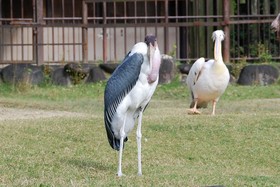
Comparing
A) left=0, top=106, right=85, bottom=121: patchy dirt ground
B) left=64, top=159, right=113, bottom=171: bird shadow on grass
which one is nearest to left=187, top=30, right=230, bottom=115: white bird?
left=0, top=106, right=85, bottom=121: patchy dirt ground

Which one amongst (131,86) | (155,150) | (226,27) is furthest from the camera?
(226,27)

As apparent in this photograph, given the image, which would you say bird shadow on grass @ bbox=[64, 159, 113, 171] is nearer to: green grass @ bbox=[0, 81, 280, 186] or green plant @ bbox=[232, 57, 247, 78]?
green grass @ bbox=[0, 81, 280, 186]

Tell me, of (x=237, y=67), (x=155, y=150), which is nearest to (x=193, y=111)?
(x=155, y=150)

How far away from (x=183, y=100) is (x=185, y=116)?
3812 millimetres

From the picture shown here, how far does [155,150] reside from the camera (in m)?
11.3

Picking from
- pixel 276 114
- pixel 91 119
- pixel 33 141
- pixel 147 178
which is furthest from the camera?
pixel 276 114

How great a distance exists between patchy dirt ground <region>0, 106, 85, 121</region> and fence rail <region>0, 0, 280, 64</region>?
4.73 meters

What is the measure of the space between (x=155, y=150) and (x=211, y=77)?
11.7 feet

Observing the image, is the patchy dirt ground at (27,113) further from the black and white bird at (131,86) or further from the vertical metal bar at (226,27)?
the vertical metal bar at (226,27)

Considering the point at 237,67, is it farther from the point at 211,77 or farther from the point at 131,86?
the point at 131,86

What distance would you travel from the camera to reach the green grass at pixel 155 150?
30.5ft

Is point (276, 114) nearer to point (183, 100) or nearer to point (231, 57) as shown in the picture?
point (183, 100)

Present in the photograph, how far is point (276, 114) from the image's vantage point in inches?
556

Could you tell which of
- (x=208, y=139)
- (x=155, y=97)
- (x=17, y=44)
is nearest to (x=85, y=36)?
(x=17, y=44)
